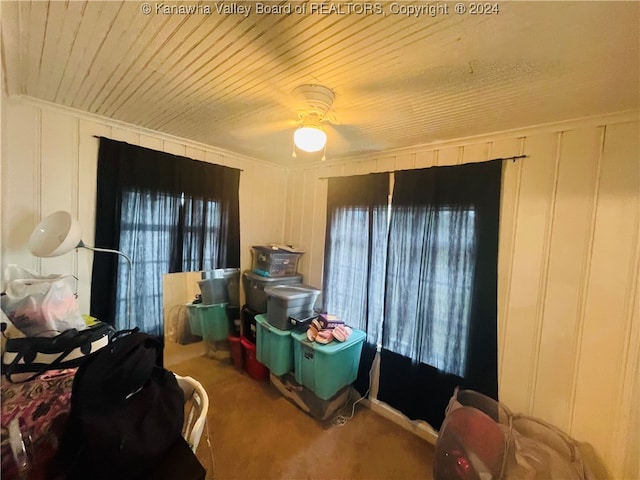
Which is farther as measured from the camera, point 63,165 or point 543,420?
point 63,165

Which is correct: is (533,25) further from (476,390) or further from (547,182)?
(476,390)

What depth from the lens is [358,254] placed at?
8.21ft

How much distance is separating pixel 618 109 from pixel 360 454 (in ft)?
8.67

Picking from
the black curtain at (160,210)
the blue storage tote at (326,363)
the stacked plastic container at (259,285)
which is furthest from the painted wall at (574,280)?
the black curtain at (160,210)

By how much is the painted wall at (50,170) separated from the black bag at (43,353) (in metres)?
0.68

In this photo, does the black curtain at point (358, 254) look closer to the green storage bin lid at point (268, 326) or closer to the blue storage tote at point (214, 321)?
the green storage bin lid at point (268, 326)

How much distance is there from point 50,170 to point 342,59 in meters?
2.03

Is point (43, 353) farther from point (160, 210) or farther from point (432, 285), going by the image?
point (432, 285)

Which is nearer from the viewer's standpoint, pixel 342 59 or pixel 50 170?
pixel 342 59

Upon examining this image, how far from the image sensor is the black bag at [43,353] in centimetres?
112

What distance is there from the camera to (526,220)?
1.72m

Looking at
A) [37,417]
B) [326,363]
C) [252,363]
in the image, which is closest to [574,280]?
[326,363]

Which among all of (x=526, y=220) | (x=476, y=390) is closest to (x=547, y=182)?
(x=526, y=220)

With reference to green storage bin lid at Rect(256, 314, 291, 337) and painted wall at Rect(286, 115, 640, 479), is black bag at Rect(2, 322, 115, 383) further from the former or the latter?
painted wall at Rect(286, 115, 640, 479)
